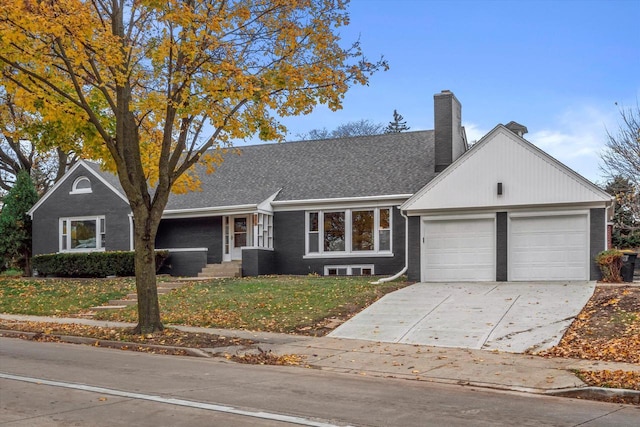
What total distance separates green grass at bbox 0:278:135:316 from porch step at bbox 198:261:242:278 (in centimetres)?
302

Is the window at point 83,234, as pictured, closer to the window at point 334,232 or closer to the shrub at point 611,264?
the window at point 334,232

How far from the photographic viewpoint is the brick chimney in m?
26.4

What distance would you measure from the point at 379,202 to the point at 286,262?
464 cm

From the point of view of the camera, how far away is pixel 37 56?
13.5 meters

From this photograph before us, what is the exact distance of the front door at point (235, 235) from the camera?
28516mm

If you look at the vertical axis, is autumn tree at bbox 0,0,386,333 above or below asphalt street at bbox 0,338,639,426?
above

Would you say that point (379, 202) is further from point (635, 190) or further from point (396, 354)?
point (396, 354)

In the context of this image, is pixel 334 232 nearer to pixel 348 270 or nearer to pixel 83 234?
pixel 348 270

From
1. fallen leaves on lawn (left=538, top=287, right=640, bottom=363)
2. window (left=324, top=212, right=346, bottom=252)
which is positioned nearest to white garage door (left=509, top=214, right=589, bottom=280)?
fallen leaves on lawn (left=538, top=287, right=640, bottom=363)

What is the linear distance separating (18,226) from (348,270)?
1614 centimetres

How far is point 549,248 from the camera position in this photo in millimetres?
20875

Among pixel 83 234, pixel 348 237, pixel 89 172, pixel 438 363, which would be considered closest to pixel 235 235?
pixel 348 237

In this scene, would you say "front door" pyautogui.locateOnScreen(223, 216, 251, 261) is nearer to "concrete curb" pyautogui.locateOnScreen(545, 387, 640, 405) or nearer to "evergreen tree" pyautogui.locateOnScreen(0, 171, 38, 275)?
"evergreen tree" pyautogui.locateOnScreen(0, 171, 38, 275)

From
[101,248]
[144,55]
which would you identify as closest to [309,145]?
[101,248]
